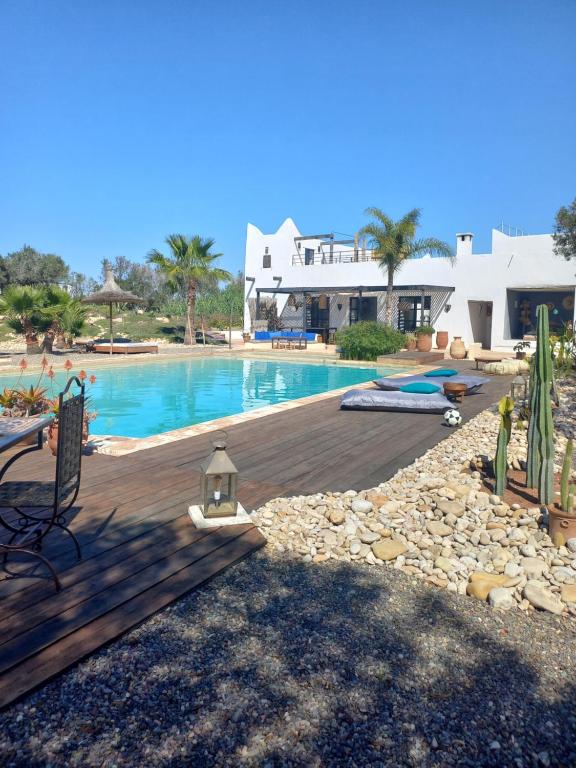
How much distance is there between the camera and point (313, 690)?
93.4 inches

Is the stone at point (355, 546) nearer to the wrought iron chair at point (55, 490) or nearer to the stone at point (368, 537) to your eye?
the stone at point (368, 537)

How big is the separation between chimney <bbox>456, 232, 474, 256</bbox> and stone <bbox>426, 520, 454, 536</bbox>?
68.4ft

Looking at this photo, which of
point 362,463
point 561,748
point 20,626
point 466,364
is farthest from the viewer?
point 466,364

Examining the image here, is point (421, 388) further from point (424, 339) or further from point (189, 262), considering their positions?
point (189, 262)

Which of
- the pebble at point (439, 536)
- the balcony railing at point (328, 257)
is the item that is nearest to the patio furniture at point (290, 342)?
the balcony railing at point (328, 257)

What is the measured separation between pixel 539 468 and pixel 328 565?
2.32 metres

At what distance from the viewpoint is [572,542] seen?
380cm

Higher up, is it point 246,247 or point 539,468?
point 246,247

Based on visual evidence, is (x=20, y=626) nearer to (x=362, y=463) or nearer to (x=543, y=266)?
(x=362, y=463)

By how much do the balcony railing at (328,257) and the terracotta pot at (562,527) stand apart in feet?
84.4

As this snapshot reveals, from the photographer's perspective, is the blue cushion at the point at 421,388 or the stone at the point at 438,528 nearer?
the stone at the point at 438,528

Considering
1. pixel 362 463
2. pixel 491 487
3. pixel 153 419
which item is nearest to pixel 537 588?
pixel 491 487

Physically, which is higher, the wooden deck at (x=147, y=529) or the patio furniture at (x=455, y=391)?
the patio furniture at (x=455, y=391)

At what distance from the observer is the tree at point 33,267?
38.1 meters
